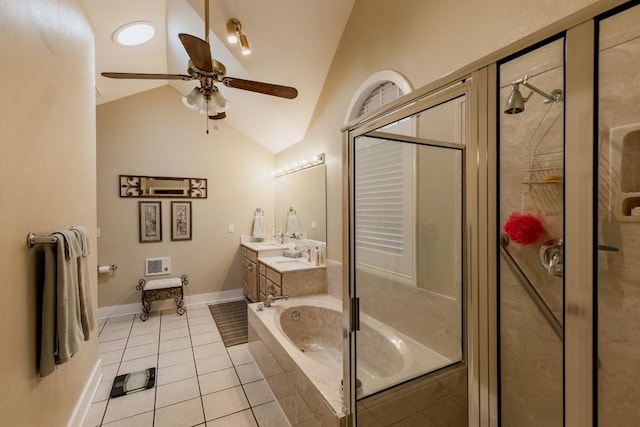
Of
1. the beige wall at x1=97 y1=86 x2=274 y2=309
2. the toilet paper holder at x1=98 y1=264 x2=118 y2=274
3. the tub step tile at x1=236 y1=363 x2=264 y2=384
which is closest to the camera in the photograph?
the tub step tile at x1=236 y1=363 x2=264 y2=384

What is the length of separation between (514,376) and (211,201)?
164 inches

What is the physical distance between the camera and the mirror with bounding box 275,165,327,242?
3.39 metres

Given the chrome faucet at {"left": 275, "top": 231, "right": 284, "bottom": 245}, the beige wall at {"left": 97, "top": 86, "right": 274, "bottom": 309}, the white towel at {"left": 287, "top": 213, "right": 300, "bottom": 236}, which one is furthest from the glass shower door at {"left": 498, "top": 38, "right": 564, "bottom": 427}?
the beige wall at {"left": 97, "top": 86, "right": 274, "bottom": 309}

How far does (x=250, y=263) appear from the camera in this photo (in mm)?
4156

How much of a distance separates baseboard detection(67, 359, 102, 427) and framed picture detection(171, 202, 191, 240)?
2.00 metres

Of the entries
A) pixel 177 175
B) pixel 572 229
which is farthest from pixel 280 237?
pixel 572 229

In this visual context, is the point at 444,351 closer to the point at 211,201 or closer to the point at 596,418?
the point at 596,418

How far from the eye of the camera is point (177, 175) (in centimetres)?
420

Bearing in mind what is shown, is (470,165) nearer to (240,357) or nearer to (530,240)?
(530,240)

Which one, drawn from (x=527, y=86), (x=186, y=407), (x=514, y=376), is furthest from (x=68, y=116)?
(x=514, y=376)

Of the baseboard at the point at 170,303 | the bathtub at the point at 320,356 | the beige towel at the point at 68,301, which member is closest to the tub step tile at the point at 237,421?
the bathtub at the point at 320,356

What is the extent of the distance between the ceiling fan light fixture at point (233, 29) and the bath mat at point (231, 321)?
303 centimetres

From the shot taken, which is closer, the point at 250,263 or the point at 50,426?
the point at 50,426

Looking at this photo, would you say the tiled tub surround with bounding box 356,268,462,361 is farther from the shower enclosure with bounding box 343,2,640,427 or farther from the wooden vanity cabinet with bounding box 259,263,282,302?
the wooden vanity cabinet with bounding box 259,263,282,302
